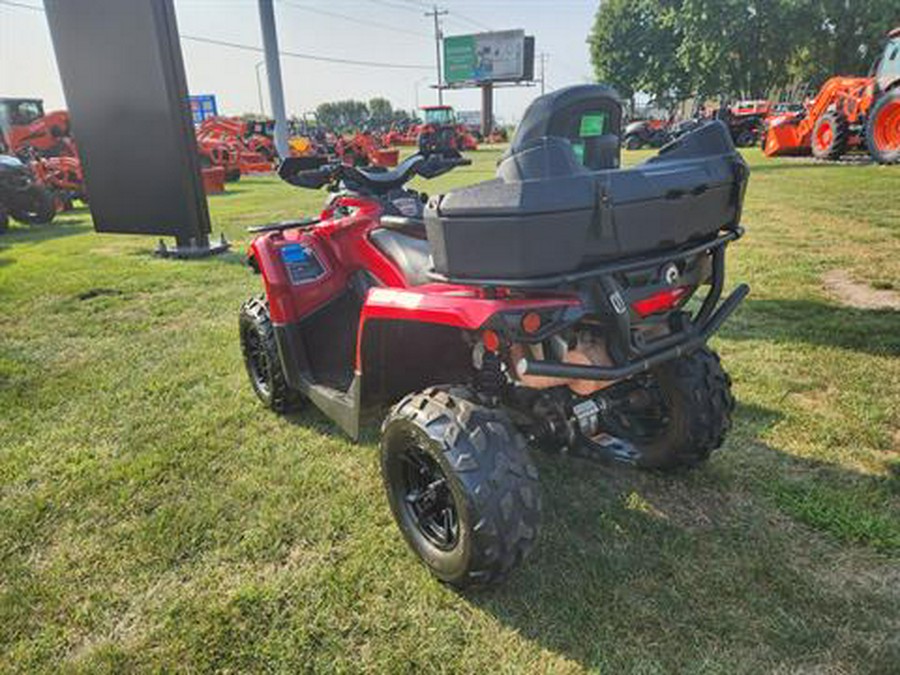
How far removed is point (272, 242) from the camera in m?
3.11

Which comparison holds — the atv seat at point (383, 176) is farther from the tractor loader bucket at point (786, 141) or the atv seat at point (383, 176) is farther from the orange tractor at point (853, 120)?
the tractor loader bucket at point (786, 141)

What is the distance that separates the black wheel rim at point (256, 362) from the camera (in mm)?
3454

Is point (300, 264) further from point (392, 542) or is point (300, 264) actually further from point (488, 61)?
point (488, 61)

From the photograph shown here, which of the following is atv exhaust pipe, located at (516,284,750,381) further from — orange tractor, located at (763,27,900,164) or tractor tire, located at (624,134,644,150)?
tractor tire, located at (624,134,644,150)

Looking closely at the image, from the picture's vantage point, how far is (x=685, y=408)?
96.3 inches

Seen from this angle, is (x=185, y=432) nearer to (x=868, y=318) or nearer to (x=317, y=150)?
(x=868, y=318)

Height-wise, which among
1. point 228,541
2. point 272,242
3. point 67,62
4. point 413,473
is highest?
point 67,62

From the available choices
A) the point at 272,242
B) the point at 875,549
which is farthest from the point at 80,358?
the point at 875,549

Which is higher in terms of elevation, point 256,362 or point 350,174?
point 350,174

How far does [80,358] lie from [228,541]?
2.85 metres

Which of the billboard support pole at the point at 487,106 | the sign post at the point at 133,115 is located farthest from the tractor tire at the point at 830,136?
the billboard support pole at the point at 487,106

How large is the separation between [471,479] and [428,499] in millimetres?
430

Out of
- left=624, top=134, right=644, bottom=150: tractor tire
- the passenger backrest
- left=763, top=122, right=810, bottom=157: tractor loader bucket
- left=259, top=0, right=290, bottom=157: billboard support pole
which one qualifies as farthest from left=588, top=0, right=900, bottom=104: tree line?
the passenger backrest

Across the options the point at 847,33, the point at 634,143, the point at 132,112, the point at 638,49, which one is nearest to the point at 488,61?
the point at 638,49
